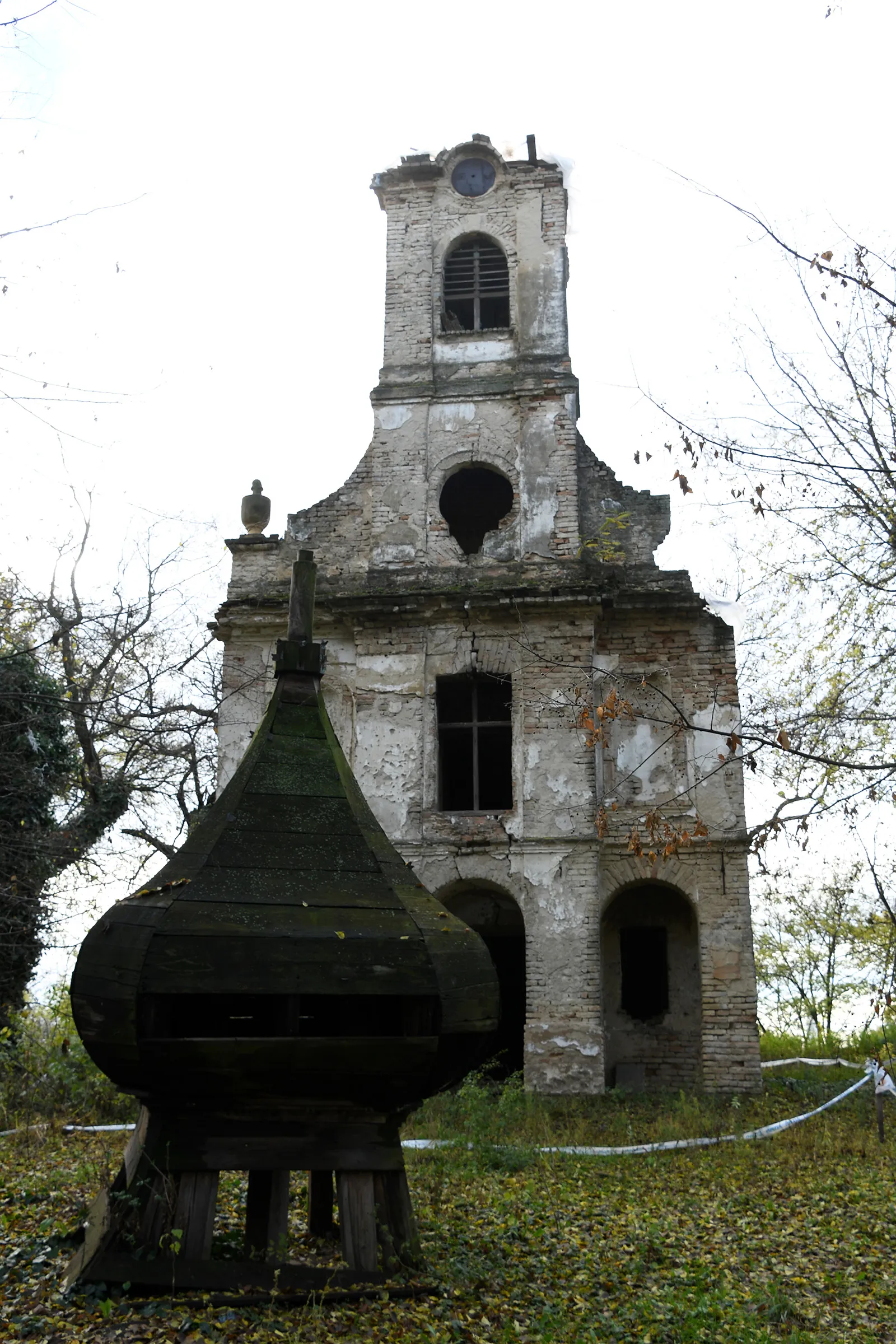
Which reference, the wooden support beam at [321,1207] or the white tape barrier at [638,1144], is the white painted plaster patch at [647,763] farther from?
the wooden support beam at [321,1207]

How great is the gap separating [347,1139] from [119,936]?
4.86ft

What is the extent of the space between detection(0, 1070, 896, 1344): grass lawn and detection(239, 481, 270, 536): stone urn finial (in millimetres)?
8867

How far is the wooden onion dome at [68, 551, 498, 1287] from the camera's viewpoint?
17.2ft

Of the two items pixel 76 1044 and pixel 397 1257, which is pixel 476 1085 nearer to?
pixel 76 1044

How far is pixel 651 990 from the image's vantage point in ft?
50.9

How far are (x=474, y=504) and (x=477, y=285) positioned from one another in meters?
3.32

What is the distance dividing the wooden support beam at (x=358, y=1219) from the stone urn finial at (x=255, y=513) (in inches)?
489

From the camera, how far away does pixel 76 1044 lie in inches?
538

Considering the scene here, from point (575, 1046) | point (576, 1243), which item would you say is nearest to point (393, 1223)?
point (576, 1243)

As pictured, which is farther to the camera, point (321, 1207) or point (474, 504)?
point (474, 504)

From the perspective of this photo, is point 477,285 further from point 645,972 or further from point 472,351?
point 645,972

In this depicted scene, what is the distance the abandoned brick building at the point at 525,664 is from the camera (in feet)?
47.1

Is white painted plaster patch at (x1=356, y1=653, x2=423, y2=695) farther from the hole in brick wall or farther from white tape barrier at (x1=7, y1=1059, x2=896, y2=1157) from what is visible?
white tape barrier at (x1=7, y1=1059, x2=896, y2=1157)

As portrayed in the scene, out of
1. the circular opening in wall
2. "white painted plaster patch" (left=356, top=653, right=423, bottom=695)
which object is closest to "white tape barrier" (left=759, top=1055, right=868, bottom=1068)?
"white painted plaster patch" (left=356, top=653, right=423, bottom=695)
